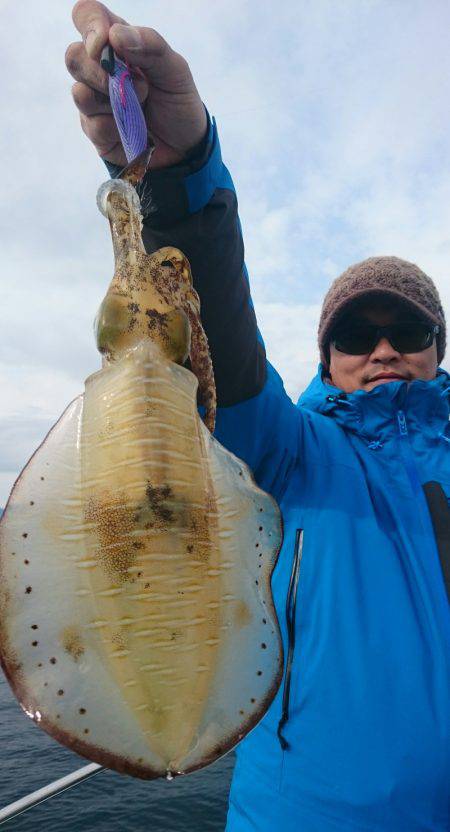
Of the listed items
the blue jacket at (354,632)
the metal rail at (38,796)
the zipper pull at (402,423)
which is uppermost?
the zipper pull at (402,423)

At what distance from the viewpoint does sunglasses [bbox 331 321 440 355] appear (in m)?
3.97

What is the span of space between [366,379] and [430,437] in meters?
0.69

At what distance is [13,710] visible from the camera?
2994 cm

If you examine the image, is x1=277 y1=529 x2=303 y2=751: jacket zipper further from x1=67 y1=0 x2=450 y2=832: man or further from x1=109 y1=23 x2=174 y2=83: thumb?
x1=109 y1=23 x2=174 y2=83: thumb

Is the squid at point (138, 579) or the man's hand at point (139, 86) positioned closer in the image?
the squid at point (138, 579)

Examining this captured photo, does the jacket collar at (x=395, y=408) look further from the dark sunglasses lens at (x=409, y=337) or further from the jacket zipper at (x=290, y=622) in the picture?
the jacket zipper at (x=290, y=622)

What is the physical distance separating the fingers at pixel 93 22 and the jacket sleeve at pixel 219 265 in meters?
0.54

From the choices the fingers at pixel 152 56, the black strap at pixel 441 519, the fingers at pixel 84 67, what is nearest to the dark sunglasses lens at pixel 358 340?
the black strap at pixel 441 519

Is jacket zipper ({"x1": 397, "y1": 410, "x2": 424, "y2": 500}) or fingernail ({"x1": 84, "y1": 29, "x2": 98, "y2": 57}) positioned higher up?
fingernail ({"x1": 84, "y1": 29, "x2": 98, "y2": 57})

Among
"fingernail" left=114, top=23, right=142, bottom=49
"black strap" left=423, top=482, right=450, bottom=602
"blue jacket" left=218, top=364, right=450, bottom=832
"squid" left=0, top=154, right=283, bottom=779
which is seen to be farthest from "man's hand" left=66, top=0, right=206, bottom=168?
"black strap" left=423, top=482, right=450, bottom=602

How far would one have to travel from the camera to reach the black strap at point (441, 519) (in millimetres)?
2931

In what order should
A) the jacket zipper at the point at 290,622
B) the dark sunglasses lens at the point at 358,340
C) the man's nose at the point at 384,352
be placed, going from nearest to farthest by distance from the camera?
1. the jacket zipper at the point at 290,622
2. the man's nose at the point at 384,352
3. the dark sunglasses lens at the point at 358,340

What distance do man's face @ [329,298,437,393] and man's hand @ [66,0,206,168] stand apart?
2149 mm

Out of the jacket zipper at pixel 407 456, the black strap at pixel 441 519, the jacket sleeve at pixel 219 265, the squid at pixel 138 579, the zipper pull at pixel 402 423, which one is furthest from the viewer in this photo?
the zipper pull at pixel 402 423
